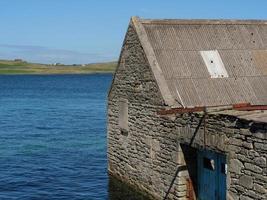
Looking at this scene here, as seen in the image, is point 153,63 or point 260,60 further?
point 260,60

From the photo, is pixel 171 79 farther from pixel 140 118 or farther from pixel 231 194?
pixel 231 194

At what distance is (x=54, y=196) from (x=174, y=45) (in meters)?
7.35

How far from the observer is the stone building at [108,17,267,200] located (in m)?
13.1

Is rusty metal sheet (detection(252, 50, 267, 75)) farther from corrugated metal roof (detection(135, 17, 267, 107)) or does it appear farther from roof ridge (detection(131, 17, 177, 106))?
roof ridge (detection(131, 17, 177, 106))

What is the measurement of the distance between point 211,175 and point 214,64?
436 cm

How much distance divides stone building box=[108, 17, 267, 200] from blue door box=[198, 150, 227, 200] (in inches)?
1.1

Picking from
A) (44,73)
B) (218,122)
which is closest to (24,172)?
(218,122)

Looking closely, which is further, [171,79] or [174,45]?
[174,45]

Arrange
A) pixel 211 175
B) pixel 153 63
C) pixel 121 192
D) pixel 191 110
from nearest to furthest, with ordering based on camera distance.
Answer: pixel 191 110 → pixel 211 175 → pixel 153 63 → pixel 121 192

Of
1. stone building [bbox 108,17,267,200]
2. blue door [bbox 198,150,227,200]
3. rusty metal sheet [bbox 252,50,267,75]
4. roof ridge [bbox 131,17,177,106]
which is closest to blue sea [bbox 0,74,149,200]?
stone building [bbox 108,17,267,200]

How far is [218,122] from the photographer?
1352 centimetres

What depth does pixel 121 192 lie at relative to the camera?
760 inches

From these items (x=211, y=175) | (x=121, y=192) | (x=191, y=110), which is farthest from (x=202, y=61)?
(x=121, y=192)

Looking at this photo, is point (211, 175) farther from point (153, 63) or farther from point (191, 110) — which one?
point (153, 63)
